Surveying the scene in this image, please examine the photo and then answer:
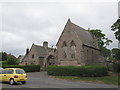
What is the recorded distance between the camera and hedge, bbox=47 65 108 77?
28.8 m

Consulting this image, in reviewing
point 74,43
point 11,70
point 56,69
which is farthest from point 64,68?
point 11,70

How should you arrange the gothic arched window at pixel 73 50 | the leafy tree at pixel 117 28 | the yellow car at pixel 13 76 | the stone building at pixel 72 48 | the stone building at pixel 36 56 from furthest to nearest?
1. the stone building at pixel 36 56
2. the gothic arched window at pixel 73 50
3. the stone building at pixel 72 48
4. the leafy tree at pixel 117 28
5. the yellow car at pixel 13 76

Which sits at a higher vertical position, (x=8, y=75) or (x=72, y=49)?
(x=72, y=49)

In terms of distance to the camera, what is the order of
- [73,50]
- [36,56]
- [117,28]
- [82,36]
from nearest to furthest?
[117,28]
[73,50]
[82,36]
[36,56]

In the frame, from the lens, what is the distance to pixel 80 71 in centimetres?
2956

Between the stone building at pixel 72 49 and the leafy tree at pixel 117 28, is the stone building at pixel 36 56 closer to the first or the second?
the stone building at pixel 72 49

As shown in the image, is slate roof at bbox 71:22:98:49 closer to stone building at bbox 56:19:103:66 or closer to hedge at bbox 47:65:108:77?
stone building at bbox 56:19:103:66

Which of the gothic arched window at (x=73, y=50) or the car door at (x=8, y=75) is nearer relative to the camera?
the car door at (x=8, y=75)

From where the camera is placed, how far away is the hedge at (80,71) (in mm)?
28766

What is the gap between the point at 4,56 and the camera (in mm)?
84312

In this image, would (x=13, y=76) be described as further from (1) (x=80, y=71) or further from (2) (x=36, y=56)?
(2) (x=36, y=56)

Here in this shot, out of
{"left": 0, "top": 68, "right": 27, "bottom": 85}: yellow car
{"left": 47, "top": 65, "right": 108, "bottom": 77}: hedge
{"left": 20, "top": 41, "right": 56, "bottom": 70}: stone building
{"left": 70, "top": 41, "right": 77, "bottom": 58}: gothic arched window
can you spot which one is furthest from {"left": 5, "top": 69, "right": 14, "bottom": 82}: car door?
{"left": 20, "top": 41, "right": 56, "bottom": 70}: stone building

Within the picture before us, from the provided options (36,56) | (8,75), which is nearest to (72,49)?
(36,56)

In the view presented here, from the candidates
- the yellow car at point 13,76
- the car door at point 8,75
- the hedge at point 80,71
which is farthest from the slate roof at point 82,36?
the car door at point 8,75
